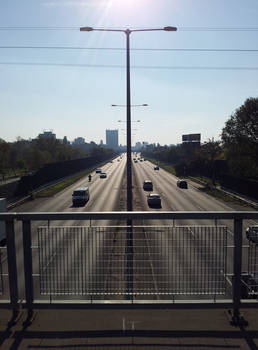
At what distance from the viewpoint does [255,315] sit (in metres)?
3.78

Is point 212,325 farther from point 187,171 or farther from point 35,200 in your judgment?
point 187,171

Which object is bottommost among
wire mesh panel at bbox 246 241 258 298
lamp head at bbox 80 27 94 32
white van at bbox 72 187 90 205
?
white van at bbox 72 187 90 205

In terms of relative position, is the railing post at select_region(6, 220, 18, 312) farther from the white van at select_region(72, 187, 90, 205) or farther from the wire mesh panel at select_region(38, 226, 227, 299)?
the white van at select_region(72, 187, 90, 205)

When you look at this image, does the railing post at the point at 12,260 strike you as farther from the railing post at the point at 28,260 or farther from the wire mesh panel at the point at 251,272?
the wire mesh panel at the point at 251,272

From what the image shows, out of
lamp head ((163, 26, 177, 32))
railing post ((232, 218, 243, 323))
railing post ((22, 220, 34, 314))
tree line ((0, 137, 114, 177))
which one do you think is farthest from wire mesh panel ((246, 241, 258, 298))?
tree line ((0, 137, 114, 177))

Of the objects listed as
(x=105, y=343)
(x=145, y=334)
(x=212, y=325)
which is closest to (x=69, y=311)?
(x=105, y=343)

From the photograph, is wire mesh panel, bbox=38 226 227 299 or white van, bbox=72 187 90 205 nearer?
wire mesh panel, bbox=38 226 227 299

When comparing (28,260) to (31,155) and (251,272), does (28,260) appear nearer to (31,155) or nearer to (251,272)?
(251,272)

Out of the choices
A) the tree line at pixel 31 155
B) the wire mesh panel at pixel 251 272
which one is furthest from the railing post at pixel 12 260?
the tree line at pixel 31 155

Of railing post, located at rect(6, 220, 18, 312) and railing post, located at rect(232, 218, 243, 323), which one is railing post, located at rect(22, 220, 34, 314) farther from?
railing post, located at rect(232, 218, 243, 323)

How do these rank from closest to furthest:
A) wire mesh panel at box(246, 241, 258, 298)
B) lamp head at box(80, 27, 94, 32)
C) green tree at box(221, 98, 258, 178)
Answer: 1. wire mesh panel at box(246, 241, 258, 298)
2. lamp head at box(80, 27, 94, 32)
3. green tree at box(221, 98, 258, 178)

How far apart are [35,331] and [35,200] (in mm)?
35247

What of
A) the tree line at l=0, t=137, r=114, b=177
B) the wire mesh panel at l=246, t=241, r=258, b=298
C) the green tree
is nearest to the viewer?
the wire mesh panel at l=246, t=241, r=258, b=298

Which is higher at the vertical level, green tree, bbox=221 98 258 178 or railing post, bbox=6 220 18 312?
green tree, bbox=221 98 258 178
